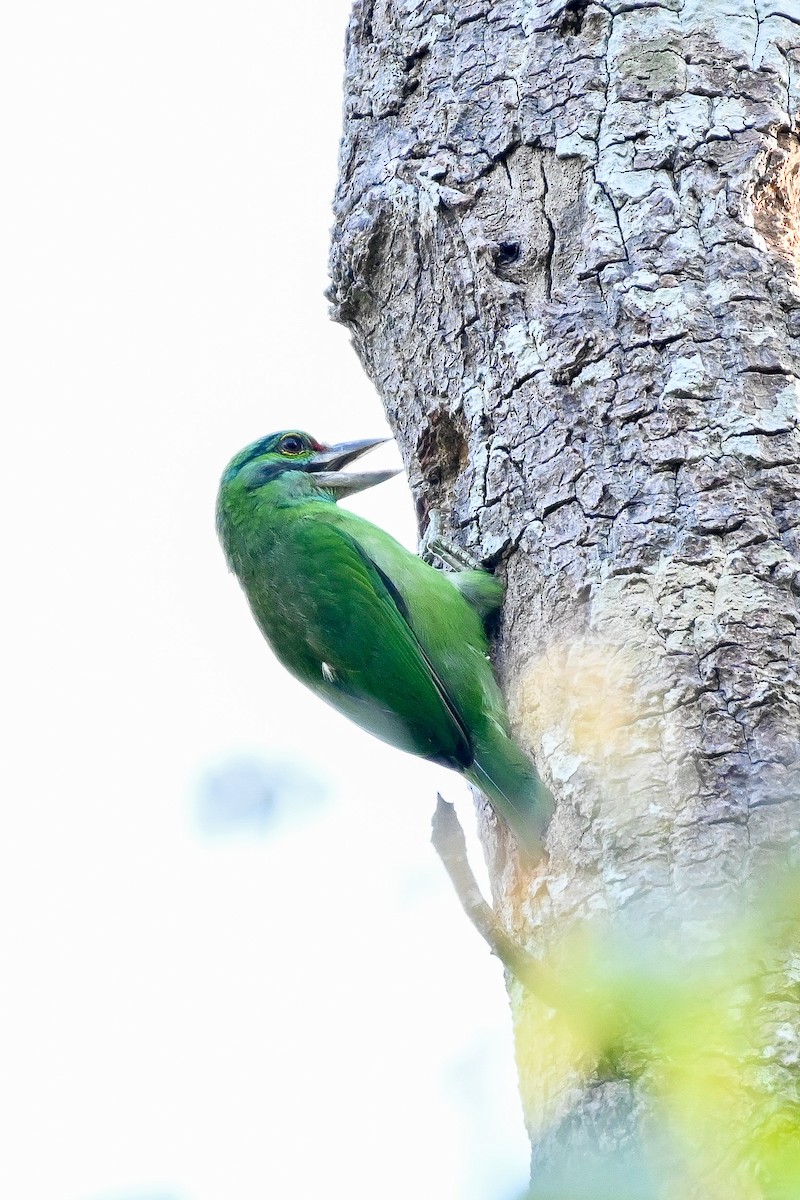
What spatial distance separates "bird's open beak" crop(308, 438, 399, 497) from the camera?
409cm

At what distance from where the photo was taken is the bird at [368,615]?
2.97 metres

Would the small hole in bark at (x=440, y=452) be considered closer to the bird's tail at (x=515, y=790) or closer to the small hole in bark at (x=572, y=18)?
the bird's tail at (x=515, y=790)

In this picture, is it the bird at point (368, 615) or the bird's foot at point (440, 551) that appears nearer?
the bird at point (368, 615)

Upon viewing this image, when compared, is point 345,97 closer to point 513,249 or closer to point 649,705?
point 513,249

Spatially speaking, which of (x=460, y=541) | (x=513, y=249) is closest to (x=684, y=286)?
(x=513, y=249)

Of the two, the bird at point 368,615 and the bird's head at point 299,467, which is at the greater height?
the bird's head at point 299,467

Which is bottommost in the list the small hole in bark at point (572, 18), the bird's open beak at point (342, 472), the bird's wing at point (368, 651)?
the bird's wing at point (368, 651)

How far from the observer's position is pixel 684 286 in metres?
2.73

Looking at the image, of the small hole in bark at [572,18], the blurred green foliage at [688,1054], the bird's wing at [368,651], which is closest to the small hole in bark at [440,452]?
Result: the bird's wing at [368,651]

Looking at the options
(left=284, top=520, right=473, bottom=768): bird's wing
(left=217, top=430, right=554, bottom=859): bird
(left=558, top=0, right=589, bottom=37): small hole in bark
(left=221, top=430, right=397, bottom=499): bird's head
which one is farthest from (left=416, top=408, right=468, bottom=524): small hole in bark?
(left=558, top=0, right=589, bottom=37): small hole in bark

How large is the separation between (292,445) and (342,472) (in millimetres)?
197

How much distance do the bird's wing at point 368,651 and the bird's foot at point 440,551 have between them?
0.15 m

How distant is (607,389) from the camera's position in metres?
2.73

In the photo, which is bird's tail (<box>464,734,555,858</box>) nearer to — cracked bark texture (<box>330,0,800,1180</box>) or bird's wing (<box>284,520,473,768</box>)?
cracked bark texture (<box>330,0,800,1180</box>)
